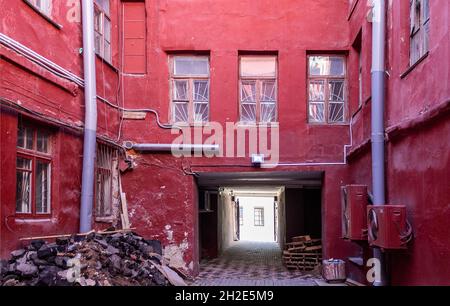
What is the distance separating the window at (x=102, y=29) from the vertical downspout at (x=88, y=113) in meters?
1.23

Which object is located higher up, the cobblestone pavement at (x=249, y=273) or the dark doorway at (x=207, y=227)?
the dark doorway at (x=207, y=227)

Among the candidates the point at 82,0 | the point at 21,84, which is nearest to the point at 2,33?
the point at 21,84

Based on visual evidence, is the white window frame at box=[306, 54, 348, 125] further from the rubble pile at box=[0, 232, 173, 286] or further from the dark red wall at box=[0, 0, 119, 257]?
the rubble pile at box=[0, 232, 173, 286]

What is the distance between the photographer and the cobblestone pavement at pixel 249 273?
37.1 feet

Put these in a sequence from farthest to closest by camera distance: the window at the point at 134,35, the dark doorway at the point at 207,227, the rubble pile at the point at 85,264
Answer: the dark doorway at the point at 207,227 < the window at the point at 134,35 < the rubble pile at the point at 85,264

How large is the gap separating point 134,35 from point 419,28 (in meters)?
6.78

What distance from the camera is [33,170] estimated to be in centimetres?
771

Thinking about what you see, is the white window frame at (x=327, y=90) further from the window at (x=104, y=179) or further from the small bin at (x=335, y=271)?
the window at (x=104, y=179)

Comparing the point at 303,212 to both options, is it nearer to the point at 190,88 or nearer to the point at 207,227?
the point at 207,227

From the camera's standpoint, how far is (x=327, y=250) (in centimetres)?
1153

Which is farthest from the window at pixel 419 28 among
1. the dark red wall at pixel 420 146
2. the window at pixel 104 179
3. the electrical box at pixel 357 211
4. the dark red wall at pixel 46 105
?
the window at pixel 104 179

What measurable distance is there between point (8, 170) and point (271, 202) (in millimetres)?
27822

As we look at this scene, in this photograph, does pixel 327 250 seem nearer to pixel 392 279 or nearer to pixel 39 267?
pixel 392 279

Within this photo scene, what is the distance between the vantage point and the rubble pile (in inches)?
257
